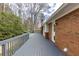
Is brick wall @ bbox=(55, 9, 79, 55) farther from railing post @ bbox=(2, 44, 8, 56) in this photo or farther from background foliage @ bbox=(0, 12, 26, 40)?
railing post @ bbox=(2, 44, 8, 56)

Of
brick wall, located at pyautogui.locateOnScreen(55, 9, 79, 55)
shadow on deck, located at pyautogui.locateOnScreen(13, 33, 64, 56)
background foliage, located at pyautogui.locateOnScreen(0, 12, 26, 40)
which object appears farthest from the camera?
shadow on deck, located at pyautogui.locateOnScreen(13, 33, 64, 56)

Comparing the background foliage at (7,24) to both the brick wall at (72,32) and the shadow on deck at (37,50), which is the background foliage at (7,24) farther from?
the brick wall at (72,32)

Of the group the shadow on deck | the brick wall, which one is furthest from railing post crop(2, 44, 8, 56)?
the brick wall

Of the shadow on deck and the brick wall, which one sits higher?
the brick wall

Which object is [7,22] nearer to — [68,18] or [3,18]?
[3,18]

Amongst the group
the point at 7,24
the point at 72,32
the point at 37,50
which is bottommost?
the point at 37,50

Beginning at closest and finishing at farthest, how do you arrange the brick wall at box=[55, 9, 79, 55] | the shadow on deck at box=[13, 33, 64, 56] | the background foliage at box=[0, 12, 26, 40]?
the brick wall at box=[55, 9, 79, 55], the background foliage at box=[0, 12, 26, 40], the shadow on deck at box=[13, 33, 64, 56]

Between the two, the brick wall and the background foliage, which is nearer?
the brick wall

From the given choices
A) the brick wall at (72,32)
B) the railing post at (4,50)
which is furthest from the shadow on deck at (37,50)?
the railing post at (4,50)

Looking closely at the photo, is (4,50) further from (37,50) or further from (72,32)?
(72,32)

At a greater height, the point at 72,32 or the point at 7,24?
the point at 7,24

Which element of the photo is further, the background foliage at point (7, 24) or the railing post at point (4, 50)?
the background foliage at point (7, 24)

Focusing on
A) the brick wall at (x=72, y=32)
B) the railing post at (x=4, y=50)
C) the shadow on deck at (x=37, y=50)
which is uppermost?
the brick wall at (x=72, y=32)

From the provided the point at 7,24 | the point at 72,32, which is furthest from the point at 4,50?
the point at 72,32
